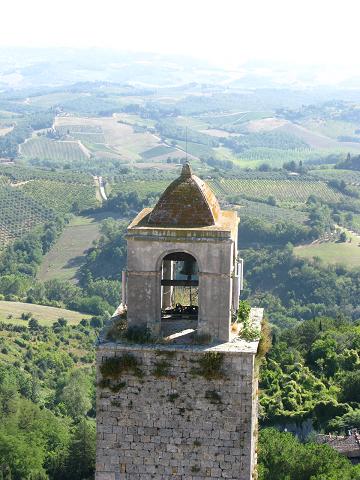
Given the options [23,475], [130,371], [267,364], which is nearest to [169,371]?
[130,371]

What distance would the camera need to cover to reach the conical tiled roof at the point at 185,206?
1700 cm

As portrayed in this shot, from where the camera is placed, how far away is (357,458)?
41469 millimetres

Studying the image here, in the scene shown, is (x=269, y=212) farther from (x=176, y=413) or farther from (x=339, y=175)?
(x=176, y=413)

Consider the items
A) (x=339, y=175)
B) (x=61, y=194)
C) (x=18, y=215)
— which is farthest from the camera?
(x=339, y=175)

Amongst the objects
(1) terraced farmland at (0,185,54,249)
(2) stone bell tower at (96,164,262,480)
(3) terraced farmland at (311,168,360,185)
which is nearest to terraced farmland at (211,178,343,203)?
(3) terraced farmland at (311,168,360,185)

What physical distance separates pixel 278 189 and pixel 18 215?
48109 millimetres

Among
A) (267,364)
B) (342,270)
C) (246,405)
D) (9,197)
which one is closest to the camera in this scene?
(246,405)

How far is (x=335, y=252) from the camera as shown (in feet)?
434

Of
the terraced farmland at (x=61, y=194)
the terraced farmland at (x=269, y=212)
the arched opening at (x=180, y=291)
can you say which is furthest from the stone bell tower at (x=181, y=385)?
the terraced farmland at (x=61, y=194)

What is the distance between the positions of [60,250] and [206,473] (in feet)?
428

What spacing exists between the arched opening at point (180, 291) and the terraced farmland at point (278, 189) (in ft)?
478

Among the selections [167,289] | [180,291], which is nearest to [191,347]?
[167,289]

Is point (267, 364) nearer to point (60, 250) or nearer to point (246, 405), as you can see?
point (246, 405)

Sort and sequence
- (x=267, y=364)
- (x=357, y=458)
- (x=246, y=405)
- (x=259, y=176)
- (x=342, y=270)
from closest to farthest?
(x=246, y=405), (x=357, y=458), (x=267, y=364), (x=342, y=270), (x=259, y=176)
